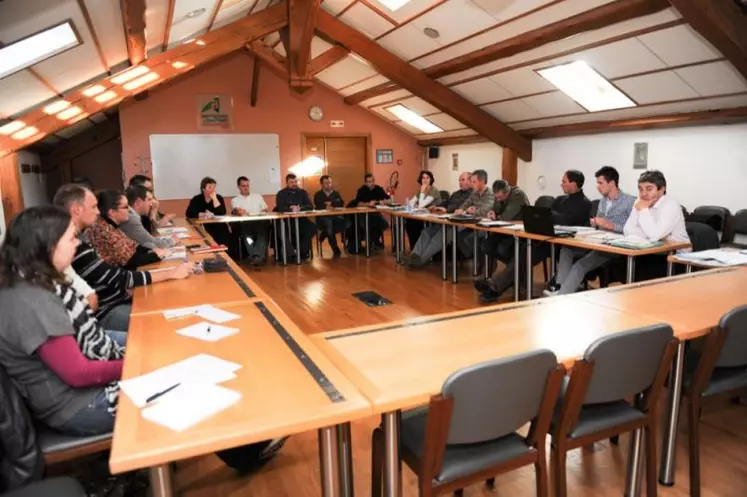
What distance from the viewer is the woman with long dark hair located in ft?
5.12

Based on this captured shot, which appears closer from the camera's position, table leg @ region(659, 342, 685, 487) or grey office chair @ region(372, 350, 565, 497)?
grey office chair @ region(372, 350, 565, 497)

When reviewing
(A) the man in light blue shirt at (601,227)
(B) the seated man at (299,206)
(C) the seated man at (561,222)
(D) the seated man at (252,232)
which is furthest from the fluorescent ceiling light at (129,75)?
(A) the man in light blue shirt at (601,227)

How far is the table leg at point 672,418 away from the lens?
1.99 metres

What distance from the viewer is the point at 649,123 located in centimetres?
584

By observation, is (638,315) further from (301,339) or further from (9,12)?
(9,12)

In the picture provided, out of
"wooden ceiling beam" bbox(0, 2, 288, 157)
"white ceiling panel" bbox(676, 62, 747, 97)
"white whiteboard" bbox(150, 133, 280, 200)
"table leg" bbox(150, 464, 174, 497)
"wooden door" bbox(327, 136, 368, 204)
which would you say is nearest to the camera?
"table leg" bbox(150, 464, 174, 497)

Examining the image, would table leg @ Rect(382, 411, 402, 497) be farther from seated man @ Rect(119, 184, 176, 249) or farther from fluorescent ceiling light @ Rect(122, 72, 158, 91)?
fluorescent ceiling light @ Rect(122, 72, 158, 91)

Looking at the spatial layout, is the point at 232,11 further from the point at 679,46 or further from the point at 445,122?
the point at 679,46

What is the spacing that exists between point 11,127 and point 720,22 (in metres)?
6.41

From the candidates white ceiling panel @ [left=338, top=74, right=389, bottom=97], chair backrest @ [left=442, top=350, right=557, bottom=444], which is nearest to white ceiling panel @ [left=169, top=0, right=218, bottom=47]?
white ceiling panel @ [left=338, top=74, right=389, bottom=97]

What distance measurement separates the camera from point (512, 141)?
7.79 metres

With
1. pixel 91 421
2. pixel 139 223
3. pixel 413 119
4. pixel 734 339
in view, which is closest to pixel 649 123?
pixel 413 119

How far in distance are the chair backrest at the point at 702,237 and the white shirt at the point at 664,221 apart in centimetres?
12

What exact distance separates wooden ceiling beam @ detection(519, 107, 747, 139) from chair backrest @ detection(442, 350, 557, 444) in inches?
188
